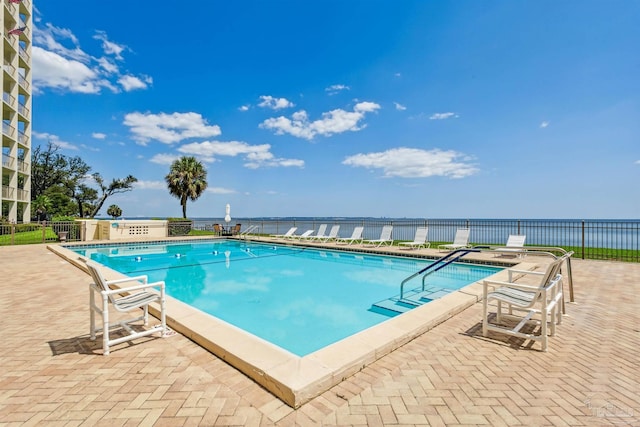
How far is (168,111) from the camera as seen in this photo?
22.6 meters

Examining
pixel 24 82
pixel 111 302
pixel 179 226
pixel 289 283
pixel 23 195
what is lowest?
pixel 289 283

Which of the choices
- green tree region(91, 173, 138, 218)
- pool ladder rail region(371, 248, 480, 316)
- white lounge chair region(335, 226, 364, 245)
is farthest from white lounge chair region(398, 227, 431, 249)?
green tree region(91, 173, 138, 218)

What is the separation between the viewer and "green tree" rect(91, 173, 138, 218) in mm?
38247

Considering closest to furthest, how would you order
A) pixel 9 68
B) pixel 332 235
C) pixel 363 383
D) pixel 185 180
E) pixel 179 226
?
1. pixel 363 383
2. pixel 332 235
3. pixel 179 226
4. pixel 9 68
5. pixel 185 180

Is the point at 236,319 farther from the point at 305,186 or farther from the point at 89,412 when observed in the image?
the point at 305,186

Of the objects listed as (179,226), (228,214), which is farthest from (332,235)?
(179,226)

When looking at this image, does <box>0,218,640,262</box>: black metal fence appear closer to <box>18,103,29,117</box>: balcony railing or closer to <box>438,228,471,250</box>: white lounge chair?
<box>438,228,471,250</box>: white lounge chair

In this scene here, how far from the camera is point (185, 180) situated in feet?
74.9

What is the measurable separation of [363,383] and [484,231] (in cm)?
1355

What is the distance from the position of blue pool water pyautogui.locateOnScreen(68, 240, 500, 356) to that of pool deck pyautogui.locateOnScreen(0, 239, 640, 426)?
1818 mm

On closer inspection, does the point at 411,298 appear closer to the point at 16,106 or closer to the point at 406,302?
the point at 406,302

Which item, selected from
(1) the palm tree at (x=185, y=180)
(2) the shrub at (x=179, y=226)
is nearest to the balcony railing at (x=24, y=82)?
(1) the palm tree at (x=185, y=180)

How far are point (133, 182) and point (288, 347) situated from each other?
146ft

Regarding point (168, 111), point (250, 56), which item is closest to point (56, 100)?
point (168, 111)
